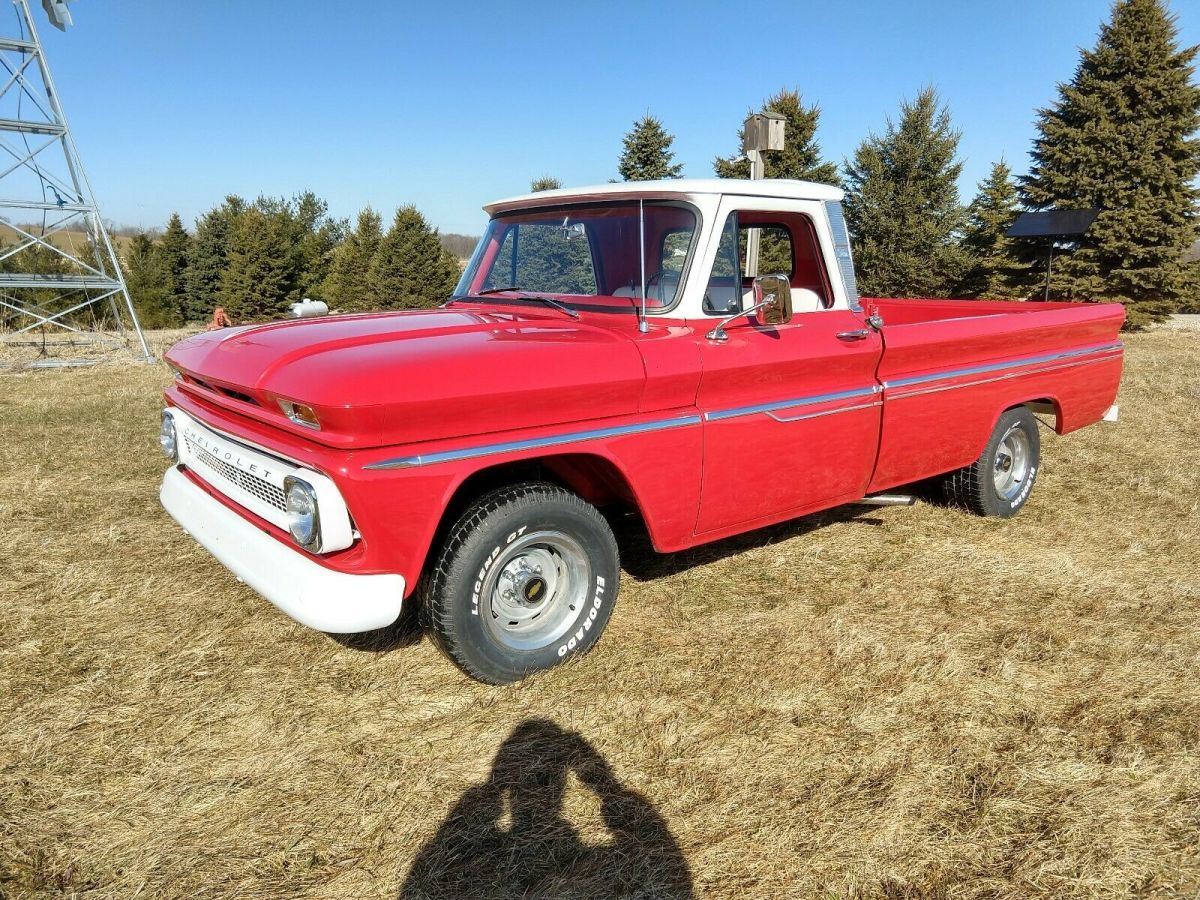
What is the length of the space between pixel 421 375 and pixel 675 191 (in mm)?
1512

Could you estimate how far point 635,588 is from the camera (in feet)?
13.2

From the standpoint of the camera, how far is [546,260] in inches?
152

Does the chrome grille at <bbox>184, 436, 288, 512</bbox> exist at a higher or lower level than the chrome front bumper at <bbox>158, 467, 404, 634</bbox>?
higher

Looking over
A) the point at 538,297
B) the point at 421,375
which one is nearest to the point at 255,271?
the point at 538,297

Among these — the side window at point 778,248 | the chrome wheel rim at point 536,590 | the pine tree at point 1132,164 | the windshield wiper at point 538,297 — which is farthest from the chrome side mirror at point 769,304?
the pine tree at point 1132,164

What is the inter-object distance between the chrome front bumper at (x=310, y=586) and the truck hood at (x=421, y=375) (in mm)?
429

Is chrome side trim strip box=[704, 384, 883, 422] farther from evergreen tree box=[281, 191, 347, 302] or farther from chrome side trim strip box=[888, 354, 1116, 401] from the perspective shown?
evergreen tree box=[281, 191, 347, 302]

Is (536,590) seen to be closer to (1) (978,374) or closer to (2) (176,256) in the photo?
(1) (978,374)

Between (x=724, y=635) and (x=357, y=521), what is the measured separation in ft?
5.65

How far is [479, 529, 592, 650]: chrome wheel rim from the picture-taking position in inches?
117

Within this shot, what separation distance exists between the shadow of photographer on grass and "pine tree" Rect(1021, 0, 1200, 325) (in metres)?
19.0

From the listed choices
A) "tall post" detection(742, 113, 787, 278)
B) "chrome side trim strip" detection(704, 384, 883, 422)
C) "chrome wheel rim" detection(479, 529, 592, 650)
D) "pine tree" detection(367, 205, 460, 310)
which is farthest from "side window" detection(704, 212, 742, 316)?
"pine tree" detection(367, 205, 460, 310)

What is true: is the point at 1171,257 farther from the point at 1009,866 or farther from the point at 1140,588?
the point at 1009,866

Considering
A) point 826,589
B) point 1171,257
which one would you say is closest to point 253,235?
point 1171,257
